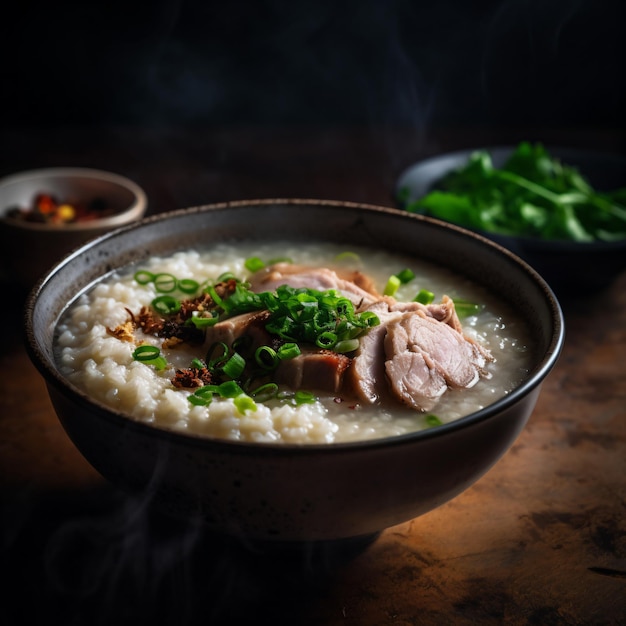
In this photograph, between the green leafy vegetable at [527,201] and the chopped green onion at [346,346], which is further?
the green leafy vegetable at [527,201]

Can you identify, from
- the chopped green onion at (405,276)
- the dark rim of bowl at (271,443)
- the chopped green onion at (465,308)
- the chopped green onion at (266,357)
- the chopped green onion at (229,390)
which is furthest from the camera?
the chopped green onion at (405,276)

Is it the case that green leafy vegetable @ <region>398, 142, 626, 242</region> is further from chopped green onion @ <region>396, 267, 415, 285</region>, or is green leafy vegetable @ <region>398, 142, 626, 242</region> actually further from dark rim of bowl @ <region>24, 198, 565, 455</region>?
dark rim of bowl @ <region>24, 198, 565, 455</region>

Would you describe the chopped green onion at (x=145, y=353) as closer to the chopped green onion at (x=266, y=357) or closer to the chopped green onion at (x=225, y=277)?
the chopped green onion at (x=266, y=357)

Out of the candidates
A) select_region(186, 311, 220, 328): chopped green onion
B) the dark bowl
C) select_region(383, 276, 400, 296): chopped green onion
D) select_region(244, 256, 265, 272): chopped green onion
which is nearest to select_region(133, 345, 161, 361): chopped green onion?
select_region(186, 311, 220, 328): chopped green onion

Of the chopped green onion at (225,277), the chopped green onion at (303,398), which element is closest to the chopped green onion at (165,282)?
the chopped green onion at (225,277)

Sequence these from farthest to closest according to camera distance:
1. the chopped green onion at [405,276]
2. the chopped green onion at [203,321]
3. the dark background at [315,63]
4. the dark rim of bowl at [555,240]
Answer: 1. the dark background at [315,63]
2. the dark rim of bowl at [555,240]
3. the chopped green onion at [405,276]
4. the chopped green onion at [203,321]

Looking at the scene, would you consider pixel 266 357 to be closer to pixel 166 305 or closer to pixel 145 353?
pixel 145 353
